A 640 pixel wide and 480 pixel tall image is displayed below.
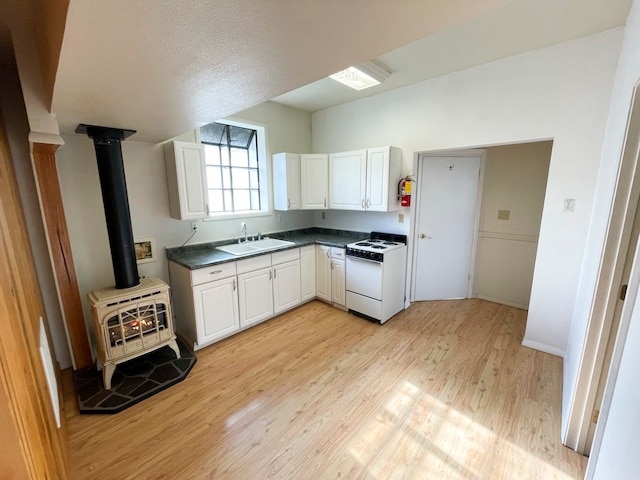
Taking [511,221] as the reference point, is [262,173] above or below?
above

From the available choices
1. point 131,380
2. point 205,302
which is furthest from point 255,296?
point 131,380

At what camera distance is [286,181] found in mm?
3627

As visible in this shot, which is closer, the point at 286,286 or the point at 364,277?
the point at 364,277

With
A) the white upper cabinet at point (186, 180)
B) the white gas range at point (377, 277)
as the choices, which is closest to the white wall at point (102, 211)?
the white upper cabinet at point (186, 180)

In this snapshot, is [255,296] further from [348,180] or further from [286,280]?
[348,180]

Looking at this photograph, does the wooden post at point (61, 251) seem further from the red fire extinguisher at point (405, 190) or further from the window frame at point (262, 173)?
the red fire extinguisher at point (405, 190)

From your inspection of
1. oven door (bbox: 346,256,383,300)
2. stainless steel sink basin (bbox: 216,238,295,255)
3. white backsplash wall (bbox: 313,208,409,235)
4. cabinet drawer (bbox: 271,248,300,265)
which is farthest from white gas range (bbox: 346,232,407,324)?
stainless steel sink basin (bbox: 216,238,295,255)

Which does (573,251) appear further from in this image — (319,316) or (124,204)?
(124,204)

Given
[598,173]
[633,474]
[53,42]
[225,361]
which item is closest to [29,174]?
[53,42]

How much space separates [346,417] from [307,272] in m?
1.94

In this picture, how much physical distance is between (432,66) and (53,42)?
2923mm

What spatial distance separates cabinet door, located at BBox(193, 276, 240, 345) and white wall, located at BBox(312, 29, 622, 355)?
9.11 ft

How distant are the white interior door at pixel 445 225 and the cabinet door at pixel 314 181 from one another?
50.0 inches

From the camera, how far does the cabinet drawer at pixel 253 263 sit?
9.34 feet
